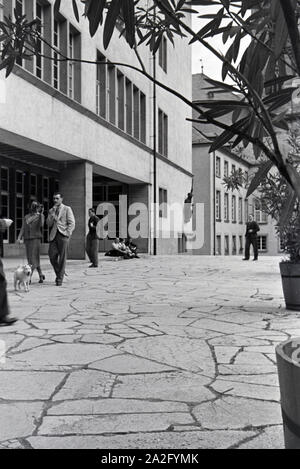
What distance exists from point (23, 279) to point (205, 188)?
34753mm

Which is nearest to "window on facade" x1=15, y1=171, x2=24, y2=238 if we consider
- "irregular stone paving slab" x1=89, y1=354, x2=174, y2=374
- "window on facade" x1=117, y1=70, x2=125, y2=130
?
"window on facade" x1=117, y1=70, x2=125, y2=130

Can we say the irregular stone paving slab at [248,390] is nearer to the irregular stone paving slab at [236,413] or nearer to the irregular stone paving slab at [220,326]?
the irregular stone paving slab at [236,413]

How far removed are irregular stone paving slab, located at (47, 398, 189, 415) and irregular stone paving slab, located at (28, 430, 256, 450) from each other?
0.38 metres

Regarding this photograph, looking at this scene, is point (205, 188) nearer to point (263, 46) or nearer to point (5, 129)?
point (5, 129)

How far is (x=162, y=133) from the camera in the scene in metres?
30.2

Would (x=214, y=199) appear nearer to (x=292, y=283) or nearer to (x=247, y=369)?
(x=292, y=283)

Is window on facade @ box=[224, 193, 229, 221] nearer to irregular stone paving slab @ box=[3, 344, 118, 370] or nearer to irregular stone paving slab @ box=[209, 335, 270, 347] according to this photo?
irregular stone paving slab @ box=[209, 335, 270, 347]

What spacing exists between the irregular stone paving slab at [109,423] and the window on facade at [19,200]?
1901 centimetres

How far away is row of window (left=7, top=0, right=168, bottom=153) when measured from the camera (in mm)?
16094

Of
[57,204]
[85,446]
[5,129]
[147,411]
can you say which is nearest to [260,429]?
[147,411]

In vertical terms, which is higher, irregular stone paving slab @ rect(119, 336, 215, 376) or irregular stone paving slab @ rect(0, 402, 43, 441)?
irregular stone paving slab @ rect(119, 336, 215, 376)

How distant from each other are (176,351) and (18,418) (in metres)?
1.93

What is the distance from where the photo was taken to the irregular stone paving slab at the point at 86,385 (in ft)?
11.0

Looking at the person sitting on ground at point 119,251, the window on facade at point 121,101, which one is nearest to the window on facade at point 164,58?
the window on facade at point 121,101
